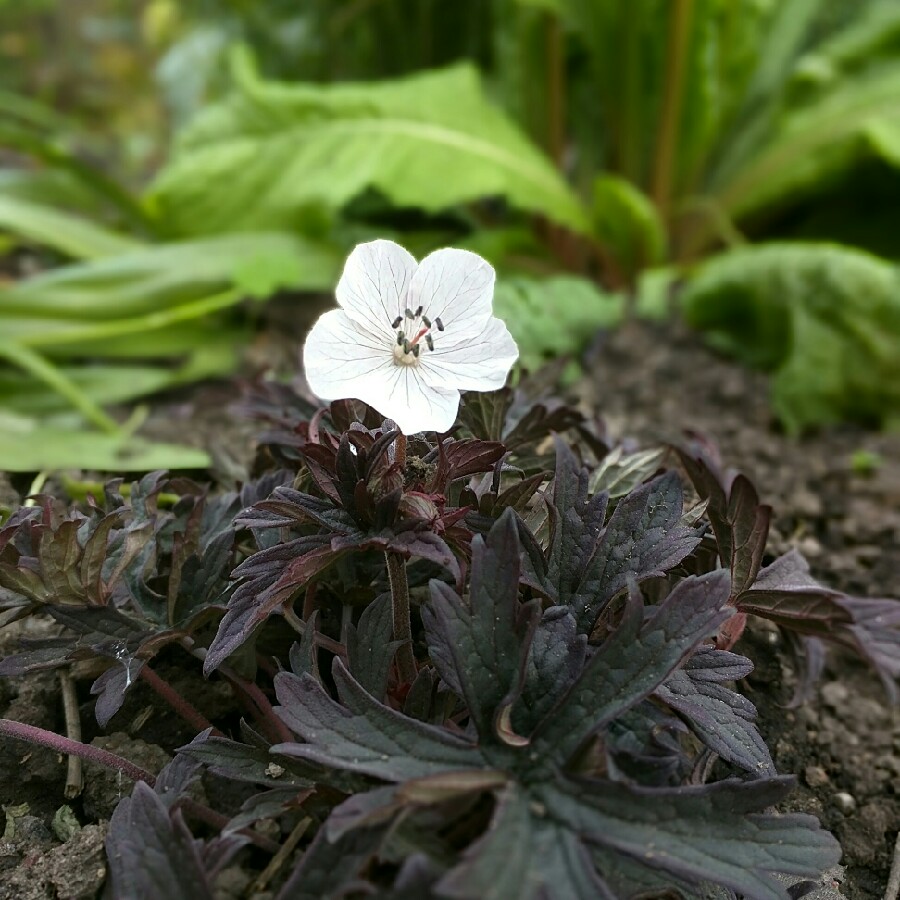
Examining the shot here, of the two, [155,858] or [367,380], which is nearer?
[155,858]

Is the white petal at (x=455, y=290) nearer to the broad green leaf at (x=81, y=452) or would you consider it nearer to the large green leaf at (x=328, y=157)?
the broad green leaf at (x=81, y=452)

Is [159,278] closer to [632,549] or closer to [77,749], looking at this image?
[77,749]

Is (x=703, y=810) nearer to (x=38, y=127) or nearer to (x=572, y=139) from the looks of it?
(x=572, y=139)

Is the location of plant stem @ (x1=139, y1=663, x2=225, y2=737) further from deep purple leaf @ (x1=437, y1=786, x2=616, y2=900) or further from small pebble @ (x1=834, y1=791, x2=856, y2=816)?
small pebble @ (x1=834, y1=791, x2=856, y2=816)

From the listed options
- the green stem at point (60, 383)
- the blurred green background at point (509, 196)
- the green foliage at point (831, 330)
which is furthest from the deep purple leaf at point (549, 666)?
the green foliage at point (831, 330)

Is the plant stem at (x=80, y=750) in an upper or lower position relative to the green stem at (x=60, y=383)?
upper

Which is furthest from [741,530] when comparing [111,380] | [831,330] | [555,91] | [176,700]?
[555,91]
